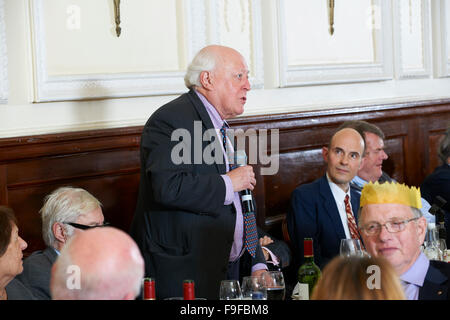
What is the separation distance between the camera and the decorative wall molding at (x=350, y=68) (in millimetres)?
5137

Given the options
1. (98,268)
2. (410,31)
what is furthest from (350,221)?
(410,31)

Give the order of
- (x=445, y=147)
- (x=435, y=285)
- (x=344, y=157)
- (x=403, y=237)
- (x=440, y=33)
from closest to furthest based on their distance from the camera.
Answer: (x=435, y=285) < (x=403, y=237) < (x=344, y=157) < (x=445, y=147) < (x=440, y=33)

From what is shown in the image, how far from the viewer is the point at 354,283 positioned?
63.6 inches

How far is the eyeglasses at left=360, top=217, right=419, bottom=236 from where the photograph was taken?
255cm

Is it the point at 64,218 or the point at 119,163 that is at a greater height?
the point at 119,163

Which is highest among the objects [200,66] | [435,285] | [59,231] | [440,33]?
[440,33]

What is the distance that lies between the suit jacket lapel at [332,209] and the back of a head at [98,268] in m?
2.43

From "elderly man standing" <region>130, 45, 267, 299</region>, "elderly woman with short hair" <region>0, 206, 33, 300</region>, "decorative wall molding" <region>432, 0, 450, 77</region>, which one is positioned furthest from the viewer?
"decorative wall molding" <region>432, 0, 450, 77</region>

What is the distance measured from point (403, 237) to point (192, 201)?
0.98 meters

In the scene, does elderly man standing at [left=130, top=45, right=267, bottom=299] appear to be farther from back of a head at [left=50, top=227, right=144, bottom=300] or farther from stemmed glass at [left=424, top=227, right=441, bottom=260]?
back of a head at [left=50, top=227, right=144, bottom=300]

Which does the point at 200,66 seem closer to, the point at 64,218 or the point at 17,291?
the point at 64,218

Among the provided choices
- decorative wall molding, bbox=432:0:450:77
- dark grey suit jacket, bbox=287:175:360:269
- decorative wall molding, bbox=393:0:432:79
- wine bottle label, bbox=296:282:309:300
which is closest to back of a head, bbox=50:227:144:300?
wine bottle label, bbox=296:282:309:300

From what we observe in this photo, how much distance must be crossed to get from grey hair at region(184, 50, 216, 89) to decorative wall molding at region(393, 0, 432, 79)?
117 inches
